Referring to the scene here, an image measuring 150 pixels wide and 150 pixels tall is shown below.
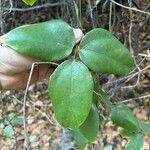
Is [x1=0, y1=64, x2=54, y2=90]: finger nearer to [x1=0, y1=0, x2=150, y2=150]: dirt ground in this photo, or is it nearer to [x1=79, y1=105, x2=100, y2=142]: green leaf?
[x1=79, y1=105, x2=100, y2=142]: green leaf

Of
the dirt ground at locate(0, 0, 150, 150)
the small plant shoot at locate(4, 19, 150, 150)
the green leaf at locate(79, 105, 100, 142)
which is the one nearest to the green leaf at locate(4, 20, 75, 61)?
the small plant shoot at locate(4, 19, 150, 150)

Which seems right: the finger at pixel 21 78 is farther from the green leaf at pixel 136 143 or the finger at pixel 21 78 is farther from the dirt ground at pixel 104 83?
the dirt ground at pixel 104 83

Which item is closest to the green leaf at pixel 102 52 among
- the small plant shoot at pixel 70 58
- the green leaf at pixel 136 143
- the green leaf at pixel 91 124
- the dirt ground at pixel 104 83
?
the small plant shoot at pixel 70 58

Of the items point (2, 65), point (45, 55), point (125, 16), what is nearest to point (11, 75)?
point (2, 65)

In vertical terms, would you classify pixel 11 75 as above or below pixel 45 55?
below

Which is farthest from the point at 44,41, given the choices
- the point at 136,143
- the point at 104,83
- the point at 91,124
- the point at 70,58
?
the point at 104,83

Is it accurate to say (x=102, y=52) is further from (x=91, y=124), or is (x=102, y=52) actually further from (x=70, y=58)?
(x=91, y=124)

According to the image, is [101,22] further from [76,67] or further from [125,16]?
[76,67]

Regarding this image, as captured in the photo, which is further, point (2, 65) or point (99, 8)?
point (99, 8)
